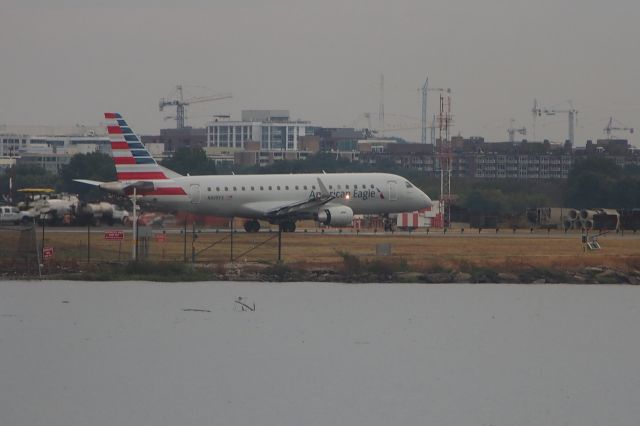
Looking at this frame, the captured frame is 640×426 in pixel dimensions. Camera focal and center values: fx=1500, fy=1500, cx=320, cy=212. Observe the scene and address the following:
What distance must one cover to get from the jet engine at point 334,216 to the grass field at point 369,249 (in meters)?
1.03

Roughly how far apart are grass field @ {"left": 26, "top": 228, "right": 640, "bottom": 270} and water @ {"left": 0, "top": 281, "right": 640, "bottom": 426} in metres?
4.24

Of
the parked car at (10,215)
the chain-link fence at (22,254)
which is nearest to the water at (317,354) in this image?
the chain-link fence at (22,254)

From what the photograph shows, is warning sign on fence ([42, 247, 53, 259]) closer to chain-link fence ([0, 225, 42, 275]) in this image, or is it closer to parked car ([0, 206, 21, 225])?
chain-link fence ([0, 225, 42, 275])

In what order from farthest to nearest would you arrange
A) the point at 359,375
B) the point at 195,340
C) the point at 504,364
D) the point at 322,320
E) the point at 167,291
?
the point at 167,291 → the point at 322,320 → the point at 195,340 → the point at 504,364 → the point at 359,375

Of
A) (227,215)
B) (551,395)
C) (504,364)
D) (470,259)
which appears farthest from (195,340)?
(227,215)

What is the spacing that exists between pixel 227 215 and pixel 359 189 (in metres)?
8.79

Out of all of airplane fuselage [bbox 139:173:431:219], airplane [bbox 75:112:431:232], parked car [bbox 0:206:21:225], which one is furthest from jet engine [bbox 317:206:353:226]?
parked car [bbox 0:206:21:225]

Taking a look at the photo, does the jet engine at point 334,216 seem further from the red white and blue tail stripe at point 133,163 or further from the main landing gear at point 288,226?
A: the red white and blue tail stripe at point 133,163

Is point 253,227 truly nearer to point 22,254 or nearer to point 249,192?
point 249,192

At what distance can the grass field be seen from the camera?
247ft

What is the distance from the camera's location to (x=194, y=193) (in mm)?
95750

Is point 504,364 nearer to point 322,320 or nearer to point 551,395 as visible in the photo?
point 551,395

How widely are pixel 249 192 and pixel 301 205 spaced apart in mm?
3982

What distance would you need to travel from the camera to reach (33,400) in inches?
1697
